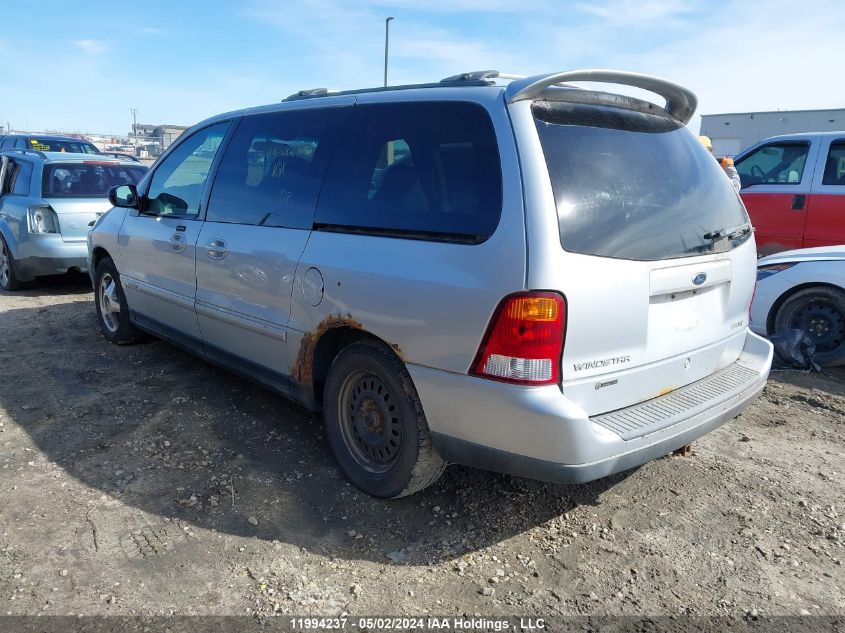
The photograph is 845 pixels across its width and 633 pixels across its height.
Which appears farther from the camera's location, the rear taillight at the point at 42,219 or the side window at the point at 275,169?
the rear taillight at the point at 42,219

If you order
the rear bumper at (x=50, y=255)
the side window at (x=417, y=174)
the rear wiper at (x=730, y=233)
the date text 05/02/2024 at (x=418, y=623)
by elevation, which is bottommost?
the date text 05/02/2024 at (x=418, y=623)

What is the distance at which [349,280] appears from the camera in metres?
2.92

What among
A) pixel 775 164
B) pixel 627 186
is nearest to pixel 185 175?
pixel 627 186

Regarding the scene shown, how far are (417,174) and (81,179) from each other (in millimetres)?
6429

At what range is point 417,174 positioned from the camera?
2.85 metres

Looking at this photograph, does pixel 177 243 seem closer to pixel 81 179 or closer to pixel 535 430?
pixel 535 430

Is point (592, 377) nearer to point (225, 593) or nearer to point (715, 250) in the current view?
point (715, 250)

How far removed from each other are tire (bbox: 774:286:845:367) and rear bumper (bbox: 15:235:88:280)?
7219 millimetres

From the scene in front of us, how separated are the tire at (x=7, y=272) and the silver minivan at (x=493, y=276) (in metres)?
5.22

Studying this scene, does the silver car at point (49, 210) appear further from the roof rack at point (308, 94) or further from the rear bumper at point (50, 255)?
the roof rack at point (308, 94)

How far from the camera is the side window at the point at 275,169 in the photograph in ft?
10.9

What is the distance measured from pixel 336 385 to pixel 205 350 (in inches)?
56.1

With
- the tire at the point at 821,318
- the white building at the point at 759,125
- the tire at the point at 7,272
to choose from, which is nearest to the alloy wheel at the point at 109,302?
the tire at the point at 7,272

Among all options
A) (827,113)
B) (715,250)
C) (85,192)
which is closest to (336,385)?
(715,250)
